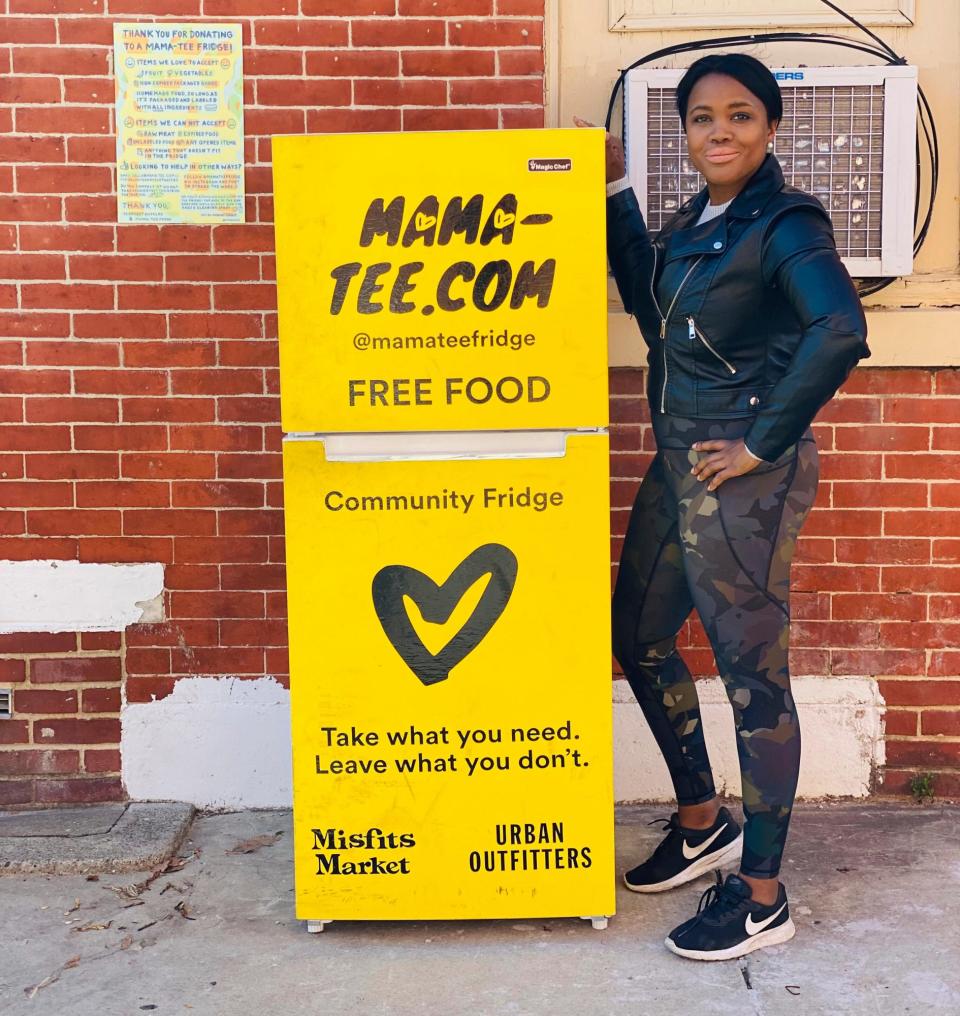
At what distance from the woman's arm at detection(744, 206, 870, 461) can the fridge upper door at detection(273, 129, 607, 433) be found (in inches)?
16.2

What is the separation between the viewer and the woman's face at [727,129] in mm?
3043

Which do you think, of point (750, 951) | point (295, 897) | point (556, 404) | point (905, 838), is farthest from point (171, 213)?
point (905, 838)

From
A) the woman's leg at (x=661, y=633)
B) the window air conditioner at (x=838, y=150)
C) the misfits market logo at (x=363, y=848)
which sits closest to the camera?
the misfits market logo at (x=363, y=848)

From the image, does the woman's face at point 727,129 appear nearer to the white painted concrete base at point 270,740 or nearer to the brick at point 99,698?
the white painted concrete base at point 270,740

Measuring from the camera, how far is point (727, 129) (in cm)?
304

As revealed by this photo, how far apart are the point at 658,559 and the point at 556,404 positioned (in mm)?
585

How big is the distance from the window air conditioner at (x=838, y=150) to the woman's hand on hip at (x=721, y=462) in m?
1.18

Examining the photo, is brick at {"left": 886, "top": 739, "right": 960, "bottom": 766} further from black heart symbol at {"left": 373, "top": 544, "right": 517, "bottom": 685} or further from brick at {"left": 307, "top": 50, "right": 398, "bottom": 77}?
brick at {"left": 307, "top": 50, "right": 398, "bottom": 77}

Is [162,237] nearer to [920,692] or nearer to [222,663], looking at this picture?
[222,663]

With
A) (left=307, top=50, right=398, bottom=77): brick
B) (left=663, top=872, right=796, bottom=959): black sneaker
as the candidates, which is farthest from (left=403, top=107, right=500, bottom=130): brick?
(left=663, top=872, right=796, bottom=959): black sneaker

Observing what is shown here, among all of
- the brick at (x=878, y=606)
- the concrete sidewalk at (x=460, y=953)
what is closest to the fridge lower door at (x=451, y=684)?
the concrete sidewalk at (x=460, y=953)

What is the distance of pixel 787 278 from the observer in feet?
9.52

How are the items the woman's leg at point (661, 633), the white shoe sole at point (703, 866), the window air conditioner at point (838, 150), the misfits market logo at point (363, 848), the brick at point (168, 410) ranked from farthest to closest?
the brick at point (168, 410) < the window air conditioner at point (838, 150) < the white shoe sole at point (703, 866) < the woman's leg at point (661, 633) < the misfits market logo at point (363, 848)

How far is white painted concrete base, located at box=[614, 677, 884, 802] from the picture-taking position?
4.11m
